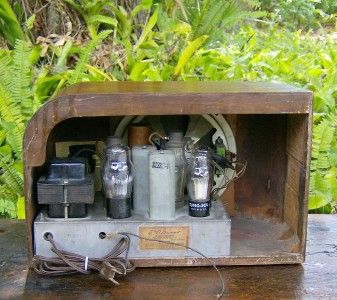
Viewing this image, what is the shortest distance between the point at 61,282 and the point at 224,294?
270 mm

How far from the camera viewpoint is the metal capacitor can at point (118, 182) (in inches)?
35.1

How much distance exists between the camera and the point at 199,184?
0.94m

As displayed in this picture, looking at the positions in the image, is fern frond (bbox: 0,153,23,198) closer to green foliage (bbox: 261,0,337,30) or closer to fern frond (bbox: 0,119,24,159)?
fern frond (bbox: 0,119,24,159)

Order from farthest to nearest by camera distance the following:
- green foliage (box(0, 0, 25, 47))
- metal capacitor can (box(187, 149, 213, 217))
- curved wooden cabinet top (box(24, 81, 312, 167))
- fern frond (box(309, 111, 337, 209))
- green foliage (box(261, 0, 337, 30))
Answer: green foliage (box(261, 0, 337, 30)) → green foliage (box(0, 0, 25, 47)) → fern frond (box(309, 111, 337, 209)) → metal capacitor can (box(187, 149, 213, 217)) → curved wooden cabinet top (box(24, 81, 312, 167))

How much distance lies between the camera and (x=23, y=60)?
1.91 m

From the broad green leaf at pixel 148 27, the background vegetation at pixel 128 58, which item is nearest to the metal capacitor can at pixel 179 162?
the background vegetation at pixel 128 58

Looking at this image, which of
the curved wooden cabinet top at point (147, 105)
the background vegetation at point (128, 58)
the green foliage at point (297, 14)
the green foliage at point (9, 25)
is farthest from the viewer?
the green foliage at point (297, 14)

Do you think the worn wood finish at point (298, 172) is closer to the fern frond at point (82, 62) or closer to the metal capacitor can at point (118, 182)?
the metal capacitor can at point (118, 182)

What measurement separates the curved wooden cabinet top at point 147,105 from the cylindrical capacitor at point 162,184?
0.10 m

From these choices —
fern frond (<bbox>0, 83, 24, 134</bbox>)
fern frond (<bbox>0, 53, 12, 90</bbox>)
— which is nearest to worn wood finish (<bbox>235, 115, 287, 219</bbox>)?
fern frond (<bbox>0, 83, 24, 134</bbox>)

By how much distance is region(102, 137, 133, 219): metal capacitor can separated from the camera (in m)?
0.89

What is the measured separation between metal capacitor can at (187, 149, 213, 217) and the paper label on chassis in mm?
45

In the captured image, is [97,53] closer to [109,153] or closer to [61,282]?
[109,153]

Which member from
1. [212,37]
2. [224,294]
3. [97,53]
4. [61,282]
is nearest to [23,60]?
[97,53]
